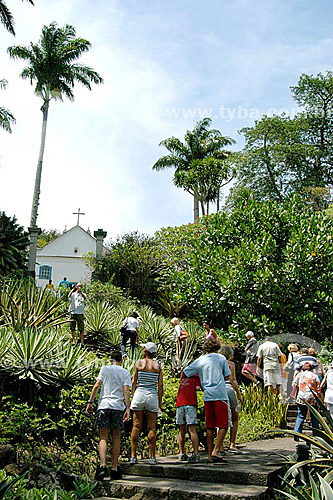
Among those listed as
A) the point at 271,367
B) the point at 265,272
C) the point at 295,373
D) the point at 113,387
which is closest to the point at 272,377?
the point at 271,367

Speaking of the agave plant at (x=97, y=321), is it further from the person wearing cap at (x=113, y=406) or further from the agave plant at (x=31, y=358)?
the person wearing cap at (x=113, y=406)

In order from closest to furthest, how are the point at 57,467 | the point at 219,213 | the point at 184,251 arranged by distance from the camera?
the point at 57,467 → the point at 219,213 → the point at 184,251

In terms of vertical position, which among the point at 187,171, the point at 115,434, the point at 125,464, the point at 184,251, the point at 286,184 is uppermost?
the point at 187,171

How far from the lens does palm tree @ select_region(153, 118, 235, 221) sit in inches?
1438

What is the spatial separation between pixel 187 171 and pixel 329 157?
10.4 meters

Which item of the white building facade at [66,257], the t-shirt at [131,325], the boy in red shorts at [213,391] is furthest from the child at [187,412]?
the white building facade at [66,257]

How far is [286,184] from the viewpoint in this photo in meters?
29.7

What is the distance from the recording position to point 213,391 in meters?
6.39

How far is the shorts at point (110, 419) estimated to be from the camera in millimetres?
6348

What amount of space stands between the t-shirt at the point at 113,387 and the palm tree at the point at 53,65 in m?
24.4

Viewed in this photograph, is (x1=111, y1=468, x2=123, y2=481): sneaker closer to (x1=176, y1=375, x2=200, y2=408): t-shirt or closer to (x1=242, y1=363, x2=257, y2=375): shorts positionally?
(x1=176, y1=375, x2=200, y2=408): t-shirt

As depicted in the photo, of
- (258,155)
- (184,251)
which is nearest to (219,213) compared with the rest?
(184,251)

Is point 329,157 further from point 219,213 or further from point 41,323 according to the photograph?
point 41,323

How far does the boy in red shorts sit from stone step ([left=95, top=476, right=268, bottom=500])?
0.72m
